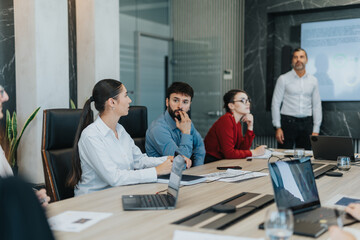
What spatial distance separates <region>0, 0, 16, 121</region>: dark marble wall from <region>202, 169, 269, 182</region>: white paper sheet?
2.73 metres

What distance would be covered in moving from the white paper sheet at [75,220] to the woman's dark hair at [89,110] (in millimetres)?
682

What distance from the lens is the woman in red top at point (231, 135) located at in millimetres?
3213

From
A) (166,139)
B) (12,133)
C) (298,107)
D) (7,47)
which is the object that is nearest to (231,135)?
(166,139)

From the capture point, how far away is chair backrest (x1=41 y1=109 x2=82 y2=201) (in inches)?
87.4

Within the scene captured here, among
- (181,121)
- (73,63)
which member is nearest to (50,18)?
(73,63)

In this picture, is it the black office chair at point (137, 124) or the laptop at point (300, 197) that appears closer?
the laptop at point (300, 197)

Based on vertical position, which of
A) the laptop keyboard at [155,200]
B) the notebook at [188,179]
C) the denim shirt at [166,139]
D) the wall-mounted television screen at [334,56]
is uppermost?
the wall-mounted television screen at [334,56]

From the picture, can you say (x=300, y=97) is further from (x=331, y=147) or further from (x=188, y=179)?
(x=188, y=179)

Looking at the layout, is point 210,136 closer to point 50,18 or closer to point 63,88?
point 63,88

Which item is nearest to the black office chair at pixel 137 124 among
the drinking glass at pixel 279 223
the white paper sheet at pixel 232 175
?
the white paper sheet at pixel 232 175

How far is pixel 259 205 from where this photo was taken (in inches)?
65.9

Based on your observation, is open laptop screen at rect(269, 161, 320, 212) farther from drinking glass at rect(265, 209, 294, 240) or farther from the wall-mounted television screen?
the wall-mounted television screen

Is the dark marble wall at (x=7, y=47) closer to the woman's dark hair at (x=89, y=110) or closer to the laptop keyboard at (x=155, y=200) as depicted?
the woman's dark hair at (x=89, y=110)

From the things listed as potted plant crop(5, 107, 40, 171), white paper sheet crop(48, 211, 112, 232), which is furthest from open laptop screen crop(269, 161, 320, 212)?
potted plant crop(5, 107, 40, 171)
